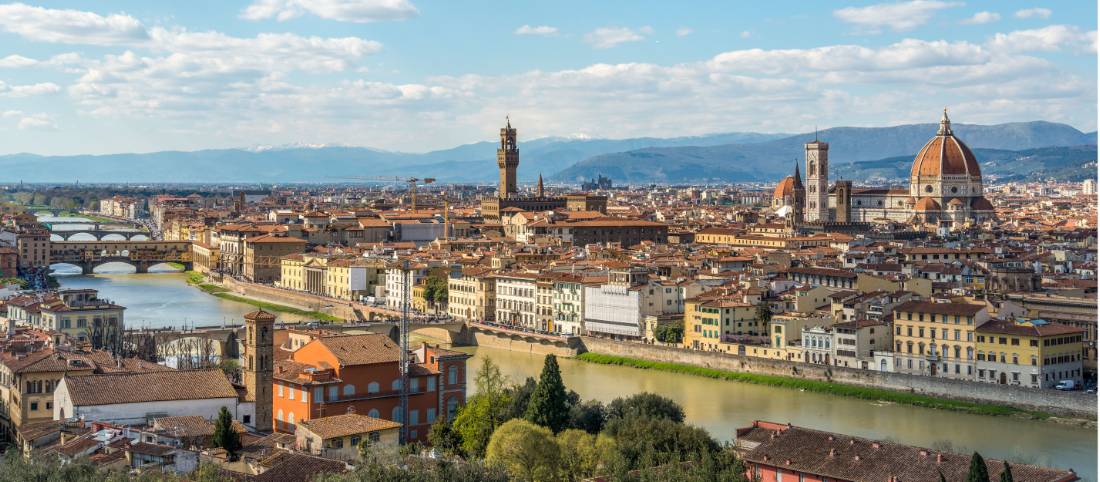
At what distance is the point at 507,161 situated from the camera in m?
55.5

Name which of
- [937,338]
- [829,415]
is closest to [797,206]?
[937,338]

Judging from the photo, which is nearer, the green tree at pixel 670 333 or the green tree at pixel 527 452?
the green tree at pixel 527 452

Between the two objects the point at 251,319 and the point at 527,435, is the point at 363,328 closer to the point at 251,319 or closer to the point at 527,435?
the point at 251,319

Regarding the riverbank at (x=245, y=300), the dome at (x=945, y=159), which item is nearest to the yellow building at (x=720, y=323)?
the riverbank at (x=245, y=300)

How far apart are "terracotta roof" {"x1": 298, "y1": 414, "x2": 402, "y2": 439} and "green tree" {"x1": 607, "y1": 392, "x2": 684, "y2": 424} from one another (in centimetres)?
279

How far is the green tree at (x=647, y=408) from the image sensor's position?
14.6 m

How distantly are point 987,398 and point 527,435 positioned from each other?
8470 mm

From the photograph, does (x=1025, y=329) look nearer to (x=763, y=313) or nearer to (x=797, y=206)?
(x=763, y=313)

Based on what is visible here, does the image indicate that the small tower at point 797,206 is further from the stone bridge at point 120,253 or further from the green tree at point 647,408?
the green tree at point 647,408

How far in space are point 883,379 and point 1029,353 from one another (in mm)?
1892

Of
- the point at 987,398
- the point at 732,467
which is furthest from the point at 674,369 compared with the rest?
the point at 732,467

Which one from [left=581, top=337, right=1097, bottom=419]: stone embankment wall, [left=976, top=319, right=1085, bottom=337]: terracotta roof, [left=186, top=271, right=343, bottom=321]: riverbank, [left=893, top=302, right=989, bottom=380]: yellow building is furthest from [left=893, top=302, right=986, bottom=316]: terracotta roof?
[left=186, top=271, right=343, bottom=321]: riverbank

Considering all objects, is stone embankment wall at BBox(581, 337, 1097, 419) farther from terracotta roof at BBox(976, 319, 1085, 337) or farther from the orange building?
the orange building

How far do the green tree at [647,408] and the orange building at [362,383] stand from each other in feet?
5.09
